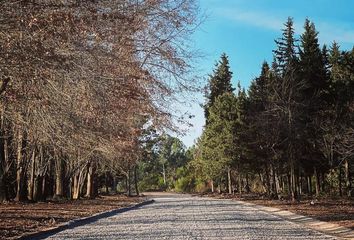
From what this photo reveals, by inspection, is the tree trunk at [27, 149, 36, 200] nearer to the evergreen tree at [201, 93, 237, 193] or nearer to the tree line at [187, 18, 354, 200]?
the tree line at [187, 18, 354, 200]

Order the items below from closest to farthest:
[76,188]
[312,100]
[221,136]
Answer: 1. [312,100]
2. [76,188]
3. [221,136]

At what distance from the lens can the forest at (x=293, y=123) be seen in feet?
120

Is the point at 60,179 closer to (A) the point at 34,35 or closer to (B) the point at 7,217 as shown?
Answer: (B) the point at 7,217

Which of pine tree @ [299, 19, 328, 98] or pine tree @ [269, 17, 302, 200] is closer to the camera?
pine tree @ [269, 17, 302, 200]

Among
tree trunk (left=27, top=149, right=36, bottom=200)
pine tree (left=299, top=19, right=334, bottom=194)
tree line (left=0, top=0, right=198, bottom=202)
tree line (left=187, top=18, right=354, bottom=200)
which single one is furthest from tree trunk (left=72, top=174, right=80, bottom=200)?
tree line (left=0, top=0, right=198, bottom=202)

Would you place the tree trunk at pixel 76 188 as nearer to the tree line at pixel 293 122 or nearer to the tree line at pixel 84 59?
the tree line at pixel 293 122

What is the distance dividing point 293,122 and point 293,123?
2.8 inches

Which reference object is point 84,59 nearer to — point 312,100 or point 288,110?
point 288,110

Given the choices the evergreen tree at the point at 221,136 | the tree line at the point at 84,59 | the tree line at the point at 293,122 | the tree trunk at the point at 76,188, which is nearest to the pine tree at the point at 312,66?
the tree line at the point at 293,122

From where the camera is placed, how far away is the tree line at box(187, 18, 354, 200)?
3662 centimetres

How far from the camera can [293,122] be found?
36.5 metres

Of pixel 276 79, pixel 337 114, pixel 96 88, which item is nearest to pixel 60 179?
pixel 276 79

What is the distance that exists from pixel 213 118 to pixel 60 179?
22001 mm

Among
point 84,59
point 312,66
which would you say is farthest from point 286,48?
point 84,59
